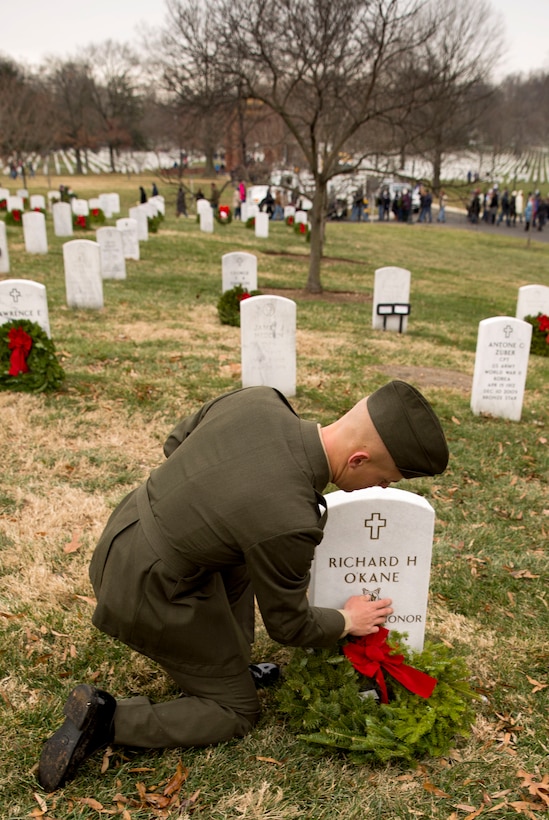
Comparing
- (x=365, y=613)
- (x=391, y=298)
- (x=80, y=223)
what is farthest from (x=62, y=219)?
(x=365, y=613)

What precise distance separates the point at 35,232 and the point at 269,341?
1109cm

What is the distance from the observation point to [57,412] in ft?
21.8

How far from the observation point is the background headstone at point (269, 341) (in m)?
7.38

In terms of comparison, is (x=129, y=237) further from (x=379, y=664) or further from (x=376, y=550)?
(x=379, y=664)

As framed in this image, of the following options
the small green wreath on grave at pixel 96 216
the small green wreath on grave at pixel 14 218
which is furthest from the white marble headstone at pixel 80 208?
the small green wreath on grave at pixel 14 218

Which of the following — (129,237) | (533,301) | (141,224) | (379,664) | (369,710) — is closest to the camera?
(369,710)

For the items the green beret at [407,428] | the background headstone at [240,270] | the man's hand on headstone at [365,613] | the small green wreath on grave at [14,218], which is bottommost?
the man's hand on headstone at [365,613]

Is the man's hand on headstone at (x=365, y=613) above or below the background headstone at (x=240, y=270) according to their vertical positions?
below

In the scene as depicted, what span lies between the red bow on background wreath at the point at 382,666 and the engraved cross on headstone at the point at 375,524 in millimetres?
451

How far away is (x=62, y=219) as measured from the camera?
64.6 feet

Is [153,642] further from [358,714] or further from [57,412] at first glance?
[57,412]

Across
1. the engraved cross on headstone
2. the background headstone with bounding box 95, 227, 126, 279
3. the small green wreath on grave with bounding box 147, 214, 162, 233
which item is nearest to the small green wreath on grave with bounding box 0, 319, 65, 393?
the engraved cross on headstone

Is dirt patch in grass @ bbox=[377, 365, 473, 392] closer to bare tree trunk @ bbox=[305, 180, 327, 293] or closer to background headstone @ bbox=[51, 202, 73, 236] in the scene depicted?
bare tree trunk @ bbox=[305, 180, 327, 293]

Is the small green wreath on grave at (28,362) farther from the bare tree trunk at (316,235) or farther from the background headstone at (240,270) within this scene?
the bare tree trunk at (316,235)
